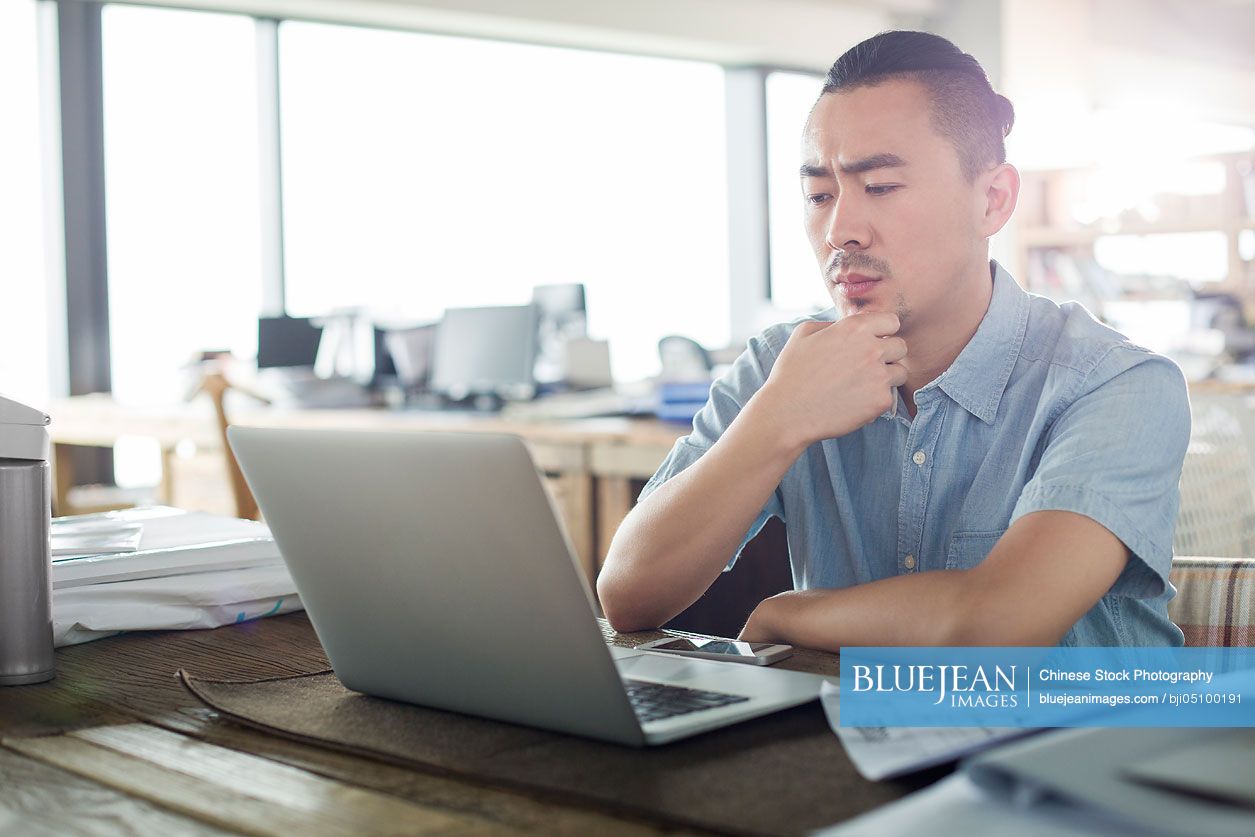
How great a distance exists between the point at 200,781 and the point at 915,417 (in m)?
0.95

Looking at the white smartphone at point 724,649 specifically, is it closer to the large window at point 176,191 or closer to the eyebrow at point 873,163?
the eyebrow at point 873,163

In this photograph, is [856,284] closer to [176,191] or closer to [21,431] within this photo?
[21,431]

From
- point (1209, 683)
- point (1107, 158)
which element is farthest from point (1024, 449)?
point (1107, 158)

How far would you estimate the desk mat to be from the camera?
71cm

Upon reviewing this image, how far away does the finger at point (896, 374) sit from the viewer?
1.41 meters

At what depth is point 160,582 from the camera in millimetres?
1302

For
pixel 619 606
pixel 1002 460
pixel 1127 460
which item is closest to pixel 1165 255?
pixel 1002 460

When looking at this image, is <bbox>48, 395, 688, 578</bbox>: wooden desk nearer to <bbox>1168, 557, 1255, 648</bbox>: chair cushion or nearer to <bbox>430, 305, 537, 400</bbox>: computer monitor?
<bbox>430, 305, 537, 400</bbox>: computer monitor

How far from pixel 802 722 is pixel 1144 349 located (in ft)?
2.43

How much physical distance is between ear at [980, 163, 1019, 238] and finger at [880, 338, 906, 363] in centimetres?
19

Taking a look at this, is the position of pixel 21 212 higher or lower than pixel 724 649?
higher

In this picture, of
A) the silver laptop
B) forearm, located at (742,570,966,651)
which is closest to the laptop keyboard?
the silver laptop

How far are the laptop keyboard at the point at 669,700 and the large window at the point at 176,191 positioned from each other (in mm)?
4774

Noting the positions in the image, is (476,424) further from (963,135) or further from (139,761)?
(139,761)
